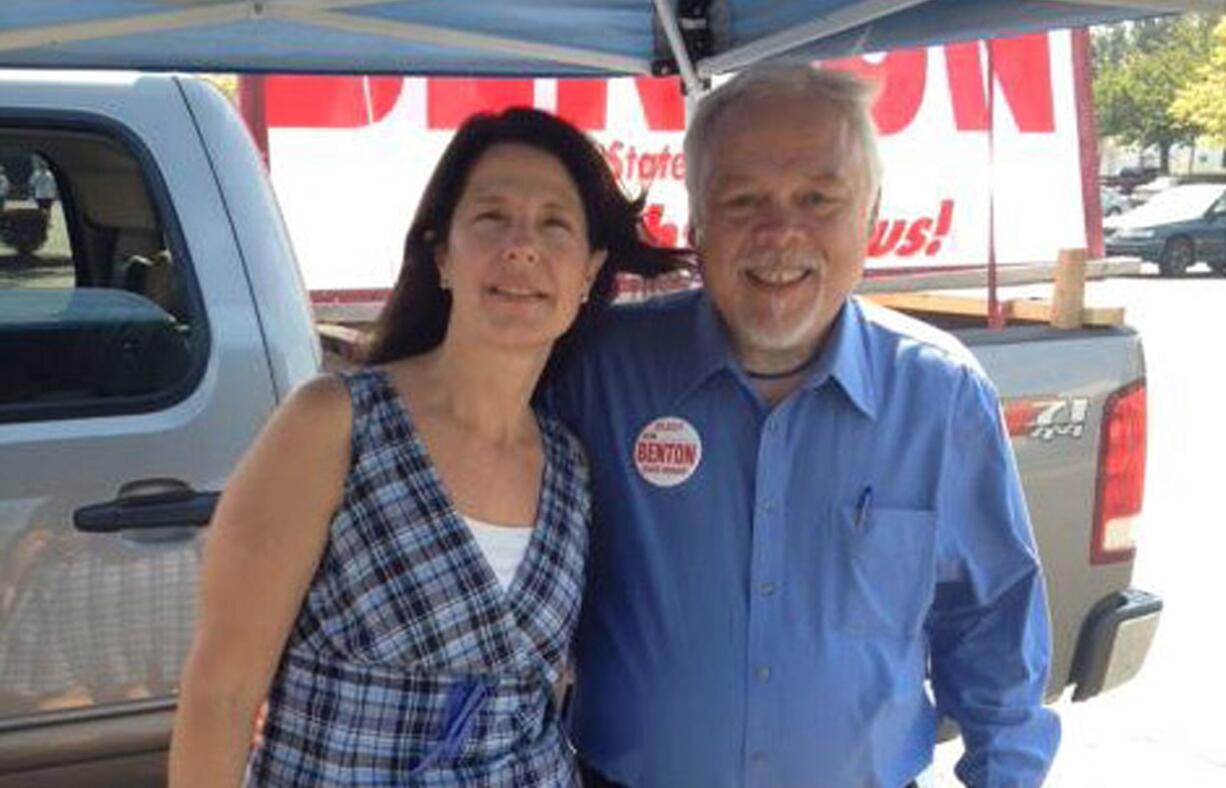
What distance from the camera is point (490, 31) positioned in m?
2.90

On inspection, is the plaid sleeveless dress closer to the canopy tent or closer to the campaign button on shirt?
the campaign button on shirt

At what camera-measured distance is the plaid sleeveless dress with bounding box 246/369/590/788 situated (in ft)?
5.23

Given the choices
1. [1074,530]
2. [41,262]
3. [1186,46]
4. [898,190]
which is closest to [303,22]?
[41,262]

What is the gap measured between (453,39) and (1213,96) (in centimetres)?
3657

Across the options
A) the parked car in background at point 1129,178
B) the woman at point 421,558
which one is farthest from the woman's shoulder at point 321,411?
the parked car in background at point 1129,178

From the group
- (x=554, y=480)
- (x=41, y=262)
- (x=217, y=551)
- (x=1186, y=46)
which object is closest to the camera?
(x=217, y=551)

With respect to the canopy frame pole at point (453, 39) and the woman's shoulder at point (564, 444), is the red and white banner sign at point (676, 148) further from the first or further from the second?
the woman's shoulder at point (564, 444)

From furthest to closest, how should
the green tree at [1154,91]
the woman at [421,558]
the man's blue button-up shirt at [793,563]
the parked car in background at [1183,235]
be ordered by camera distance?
the green tree at [1154,91] → the parked car in background at [1183,235] → the man's blue button-up shirt at [793,563] → the woman at [421,558]

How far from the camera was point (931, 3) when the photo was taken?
2.62m

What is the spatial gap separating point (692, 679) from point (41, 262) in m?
1.66

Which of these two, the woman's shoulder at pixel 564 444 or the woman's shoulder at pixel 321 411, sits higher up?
the woman's shoulder at pixel 321 411

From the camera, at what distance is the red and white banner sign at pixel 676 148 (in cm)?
699

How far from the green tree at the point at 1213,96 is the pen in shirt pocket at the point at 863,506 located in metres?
35.0

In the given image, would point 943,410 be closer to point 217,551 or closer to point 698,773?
point 698,773
